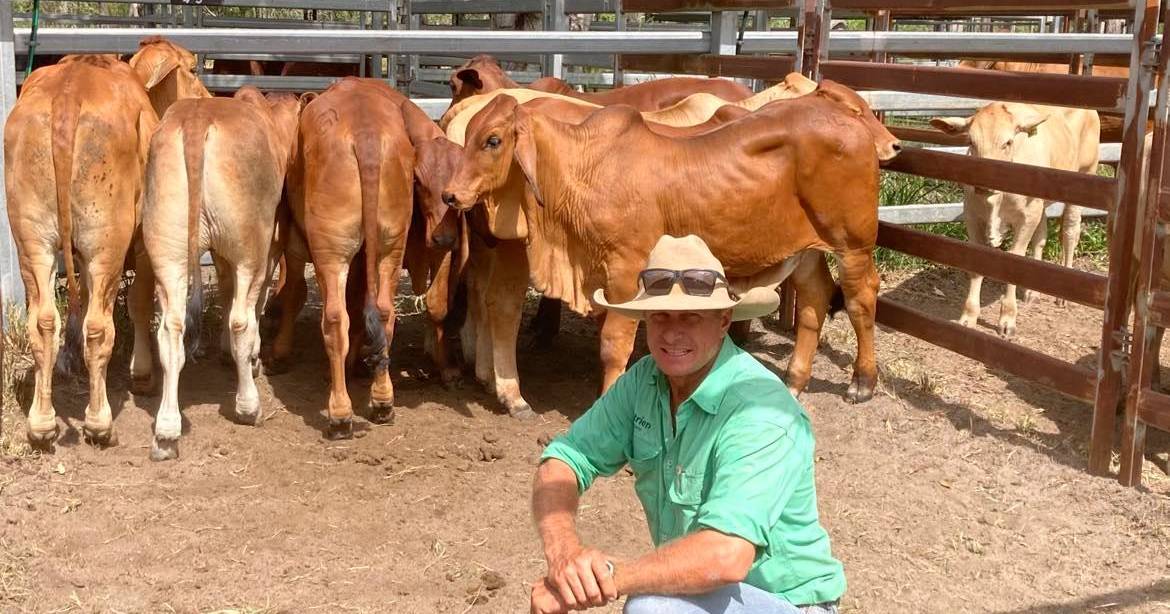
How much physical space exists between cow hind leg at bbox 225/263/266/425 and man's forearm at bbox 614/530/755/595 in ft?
12.7

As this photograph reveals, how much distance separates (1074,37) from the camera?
891cm

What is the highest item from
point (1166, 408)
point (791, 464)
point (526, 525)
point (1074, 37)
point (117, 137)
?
point (1074, 37)

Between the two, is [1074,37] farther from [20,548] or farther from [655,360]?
[20,548]

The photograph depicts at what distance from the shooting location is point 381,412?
6.97 meters

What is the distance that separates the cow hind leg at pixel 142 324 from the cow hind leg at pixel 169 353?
2.22ft

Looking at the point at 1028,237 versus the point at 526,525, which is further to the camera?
the point at 1028,237

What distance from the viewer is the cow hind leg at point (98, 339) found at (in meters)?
6.31

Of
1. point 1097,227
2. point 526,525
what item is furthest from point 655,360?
point 1097,227

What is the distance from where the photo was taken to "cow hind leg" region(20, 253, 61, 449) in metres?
6.21

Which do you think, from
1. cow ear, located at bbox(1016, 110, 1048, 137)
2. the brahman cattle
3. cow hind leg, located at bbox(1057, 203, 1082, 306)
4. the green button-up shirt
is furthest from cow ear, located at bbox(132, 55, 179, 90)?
cow hind leg, located at bbox(1057, 203, 1082, 306)

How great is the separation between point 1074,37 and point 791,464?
21.4ft

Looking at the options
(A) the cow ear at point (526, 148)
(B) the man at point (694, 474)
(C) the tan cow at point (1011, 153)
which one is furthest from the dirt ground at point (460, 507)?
(B) the man at point (694, 474)

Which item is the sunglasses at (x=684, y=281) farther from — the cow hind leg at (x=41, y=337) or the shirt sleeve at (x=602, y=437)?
the cow hind leg at (x=41, y=337)

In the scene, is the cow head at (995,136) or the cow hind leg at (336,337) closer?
the cow hind leg at (336,337)
